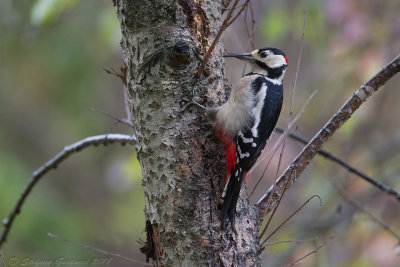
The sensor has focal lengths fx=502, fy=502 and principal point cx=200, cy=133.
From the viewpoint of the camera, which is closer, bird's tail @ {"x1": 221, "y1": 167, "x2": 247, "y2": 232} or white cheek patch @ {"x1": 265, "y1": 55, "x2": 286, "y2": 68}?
bird's tail @ {"x1": 221, "y1": 167, "x2": 247, "y2": 232}

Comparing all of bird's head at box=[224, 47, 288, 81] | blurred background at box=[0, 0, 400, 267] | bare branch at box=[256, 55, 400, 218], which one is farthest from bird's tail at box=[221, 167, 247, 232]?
blurred background at box=[0, 0, 400, 267]

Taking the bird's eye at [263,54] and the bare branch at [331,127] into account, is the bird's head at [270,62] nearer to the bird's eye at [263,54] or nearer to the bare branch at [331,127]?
the bird's eye at [263,54]

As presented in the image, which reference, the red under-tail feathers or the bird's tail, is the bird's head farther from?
the bird's tail

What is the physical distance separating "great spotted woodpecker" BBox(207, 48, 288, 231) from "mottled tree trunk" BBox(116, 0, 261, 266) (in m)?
0.06

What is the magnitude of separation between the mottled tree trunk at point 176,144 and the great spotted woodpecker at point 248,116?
0.19 feet

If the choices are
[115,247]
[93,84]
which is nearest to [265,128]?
[93,84]

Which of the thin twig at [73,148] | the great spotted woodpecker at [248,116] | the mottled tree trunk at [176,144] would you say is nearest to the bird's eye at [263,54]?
the great spotted woodpecker at [248,116]

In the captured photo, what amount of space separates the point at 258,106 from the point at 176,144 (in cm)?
97

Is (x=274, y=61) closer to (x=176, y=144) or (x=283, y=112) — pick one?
(x=176, y=144)

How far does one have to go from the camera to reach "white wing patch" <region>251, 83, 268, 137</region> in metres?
2.97

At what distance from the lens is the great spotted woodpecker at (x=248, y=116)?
7.61 ft

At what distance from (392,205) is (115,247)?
362cm

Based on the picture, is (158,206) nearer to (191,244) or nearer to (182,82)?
(191,244)

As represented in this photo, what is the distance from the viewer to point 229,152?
8.25ft
